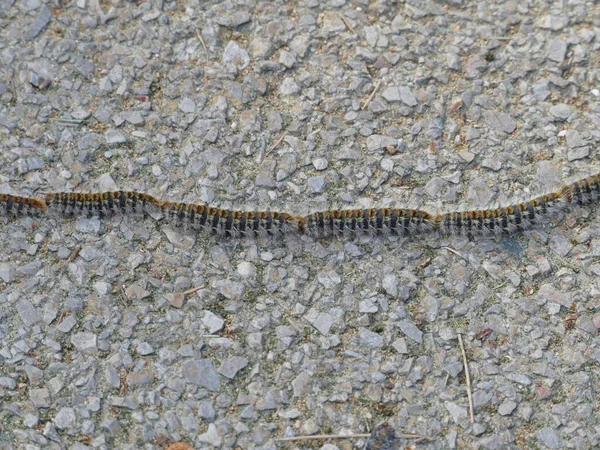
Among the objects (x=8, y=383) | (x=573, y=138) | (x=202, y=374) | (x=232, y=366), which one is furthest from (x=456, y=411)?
(x=8, y=383)

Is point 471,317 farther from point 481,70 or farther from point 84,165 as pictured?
point 84,165

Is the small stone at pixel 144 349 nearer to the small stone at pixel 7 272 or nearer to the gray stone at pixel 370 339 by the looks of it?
the small stone at pixel 7 272

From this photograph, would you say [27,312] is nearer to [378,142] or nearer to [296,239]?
[296,239]

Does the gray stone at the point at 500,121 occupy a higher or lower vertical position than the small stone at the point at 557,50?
lower

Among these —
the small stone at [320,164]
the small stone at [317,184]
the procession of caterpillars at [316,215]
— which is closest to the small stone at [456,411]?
the procession of caterpillars at [316,215]

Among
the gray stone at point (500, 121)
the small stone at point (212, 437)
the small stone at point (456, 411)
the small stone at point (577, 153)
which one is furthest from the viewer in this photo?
the gray stone at point (500, 121)
